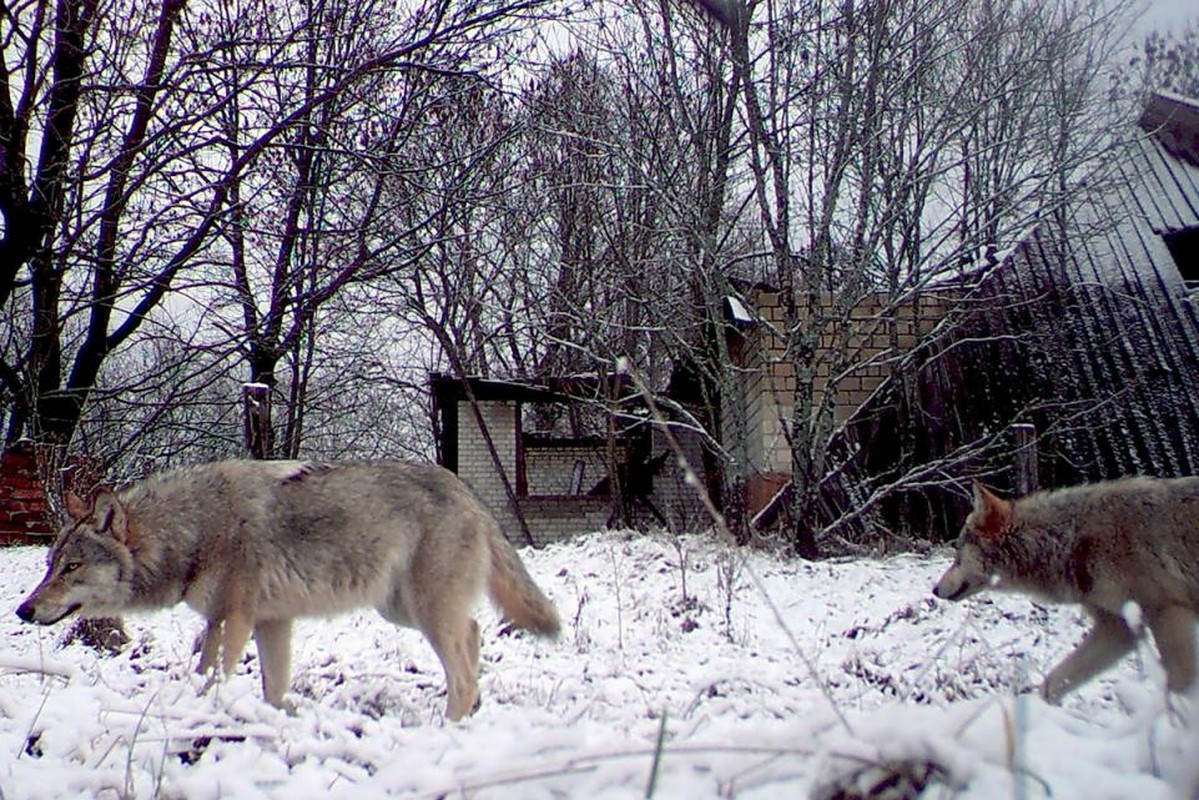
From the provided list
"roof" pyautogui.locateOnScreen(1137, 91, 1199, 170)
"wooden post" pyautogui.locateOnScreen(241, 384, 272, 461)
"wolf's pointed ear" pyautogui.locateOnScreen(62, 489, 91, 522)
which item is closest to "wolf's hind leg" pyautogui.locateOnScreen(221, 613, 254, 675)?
"wolf's pointed ear" pyautogui.locateOnScreen(62, 489, 91, 522)

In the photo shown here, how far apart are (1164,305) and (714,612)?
11909 mm

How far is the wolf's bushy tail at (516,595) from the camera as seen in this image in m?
5.52

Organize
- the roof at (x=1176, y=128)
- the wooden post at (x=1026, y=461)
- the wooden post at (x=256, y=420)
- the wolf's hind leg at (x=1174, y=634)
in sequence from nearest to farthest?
1. the wolf's hind leg at (x=1174, y=634)
2. the wooden post at (x=1026, y=461)
3. the wooden post at (x=256, y=420)
4. the roof at (x=1176, y=128)

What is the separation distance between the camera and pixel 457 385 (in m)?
24.5

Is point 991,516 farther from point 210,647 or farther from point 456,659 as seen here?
point 210,647

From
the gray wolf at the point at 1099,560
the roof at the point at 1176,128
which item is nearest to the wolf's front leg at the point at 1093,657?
the gray wolf at the point at 1099,560

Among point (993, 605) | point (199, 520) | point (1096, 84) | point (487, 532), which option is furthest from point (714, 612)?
point (1096, 84)

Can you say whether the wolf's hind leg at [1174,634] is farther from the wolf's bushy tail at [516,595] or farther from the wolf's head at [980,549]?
the wolf's bushy tail at [516,595]

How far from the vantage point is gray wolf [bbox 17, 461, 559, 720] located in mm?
5309

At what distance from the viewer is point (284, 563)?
5355 mm

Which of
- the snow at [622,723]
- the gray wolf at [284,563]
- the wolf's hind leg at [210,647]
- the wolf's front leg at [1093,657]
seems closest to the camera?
the snow at [622,723]

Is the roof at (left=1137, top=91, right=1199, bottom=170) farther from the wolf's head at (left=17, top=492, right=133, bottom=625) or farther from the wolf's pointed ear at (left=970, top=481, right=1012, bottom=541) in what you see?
the wolf's head at (left=17, top=492, right=133, bottom=625)

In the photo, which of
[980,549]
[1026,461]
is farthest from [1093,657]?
[1026,461]

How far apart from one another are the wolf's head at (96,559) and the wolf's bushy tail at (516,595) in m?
2.05
